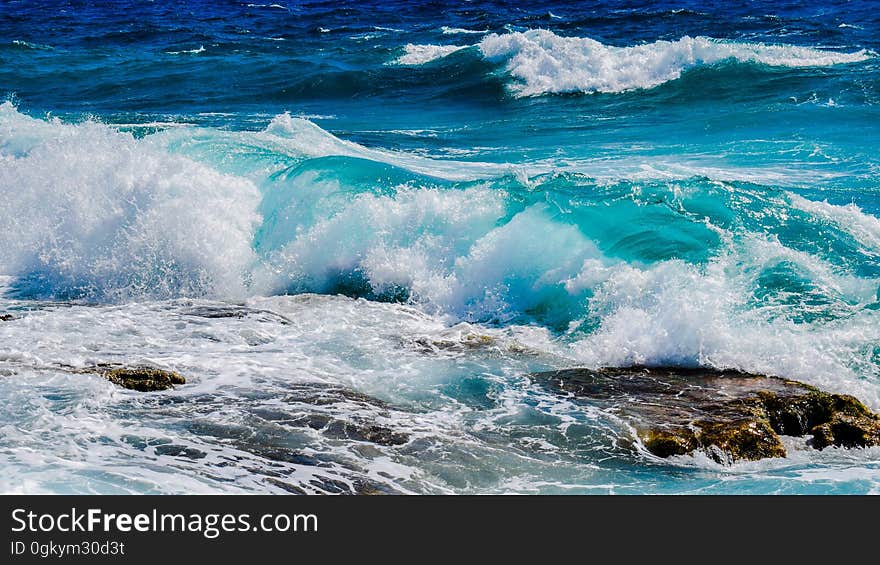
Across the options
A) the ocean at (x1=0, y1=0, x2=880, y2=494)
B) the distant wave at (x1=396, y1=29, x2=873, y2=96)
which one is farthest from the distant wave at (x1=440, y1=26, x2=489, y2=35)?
the ocean at (x1=0, y1=0, x2=880, y2=494)

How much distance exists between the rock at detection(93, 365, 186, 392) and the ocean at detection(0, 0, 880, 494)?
0.10m

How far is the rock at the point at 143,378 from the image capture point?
719 cm

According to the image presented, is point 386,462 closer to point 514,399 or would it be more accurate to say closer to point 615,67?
point 514,399

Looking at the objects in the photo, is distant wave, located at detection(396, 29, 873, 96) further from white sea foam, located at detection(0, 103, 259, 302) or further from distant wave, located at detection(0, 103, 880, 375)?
white sea foam, located at detection(0, 103, 259, 302)

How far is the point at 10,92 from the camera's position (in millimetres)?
23594

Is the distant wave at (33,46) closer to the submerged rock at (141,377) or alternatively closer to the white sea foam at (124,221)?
the white sea foam at (124,221)

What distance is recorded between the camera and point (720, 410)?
6797mm

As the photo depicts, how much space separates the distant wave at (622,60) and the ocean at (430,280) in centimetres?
48

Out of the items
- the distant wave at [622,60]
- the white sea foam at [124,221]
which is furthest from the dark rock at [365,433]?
the distant wave at [622,60]

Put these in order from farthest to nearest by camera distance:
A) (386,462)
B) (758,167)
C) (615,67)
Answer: (615,67)
(758,167)
(386,462)

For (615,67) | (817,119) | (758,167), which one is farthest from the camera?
(615,67)

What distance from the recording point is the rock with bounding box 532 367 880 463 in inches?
250
